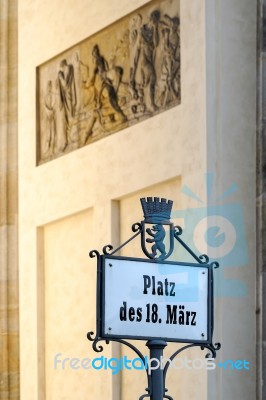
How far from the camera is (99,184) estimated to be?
17062mm

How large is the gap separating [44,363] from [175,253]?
13.6 ft

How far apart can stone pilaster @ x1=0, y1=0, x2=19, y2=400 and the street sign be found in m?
11.7

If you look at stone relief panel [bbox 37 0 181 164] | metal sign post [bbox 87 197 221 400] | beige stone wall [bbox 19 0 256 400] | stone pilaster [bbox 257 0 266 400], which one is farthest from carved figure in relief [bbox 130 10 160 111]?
metal sign post [bbox 87 197 221 400]

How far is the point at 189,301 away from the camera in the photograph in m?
7.57

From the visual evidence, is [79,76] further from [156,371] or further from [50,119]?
[156,371]

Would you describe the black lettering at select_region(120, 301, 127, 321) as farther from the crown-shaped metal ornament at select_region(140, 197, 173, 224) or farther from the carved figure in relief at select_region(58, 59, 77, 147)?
the carved figure in relief at select_region(58, 59, 77, 147)

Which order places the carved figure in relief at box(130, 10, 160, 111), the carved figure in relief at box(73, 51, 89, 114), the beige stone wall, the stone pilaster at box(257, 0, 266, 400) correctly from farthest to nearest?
the carved figure in relief at box(73, 51, 89, 114) < the carved figure in relief at box(130, 10, 160, 111) < the beige stone wall < the stone pilaster at box(257, 0, 266, 400)

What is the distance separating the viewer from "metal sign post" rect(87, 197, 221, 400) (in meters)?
7.30

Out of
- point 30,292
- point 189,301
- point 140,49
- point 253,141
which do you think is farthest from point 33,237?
point 189,301

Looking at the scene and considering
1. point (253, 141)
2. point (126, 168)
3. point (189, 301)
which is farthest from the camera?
point (126, 168)

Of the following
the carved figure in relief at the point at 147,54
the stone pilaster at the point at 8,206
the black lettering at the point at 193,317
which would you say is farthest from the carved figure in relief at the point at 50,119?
the black lettering at the point at 193,317

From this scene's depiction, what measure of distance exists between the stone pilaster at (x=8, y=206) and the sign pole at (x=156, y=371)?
1189 cm

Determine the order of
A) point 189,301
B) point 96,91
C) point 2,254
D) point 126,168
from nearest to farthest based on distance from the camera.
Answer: point 189,301 → point 126,168 → point 96,91 → point 2,254

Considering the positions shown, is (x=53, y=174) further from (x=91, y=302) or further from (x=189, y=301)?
(x=189, y=301)
